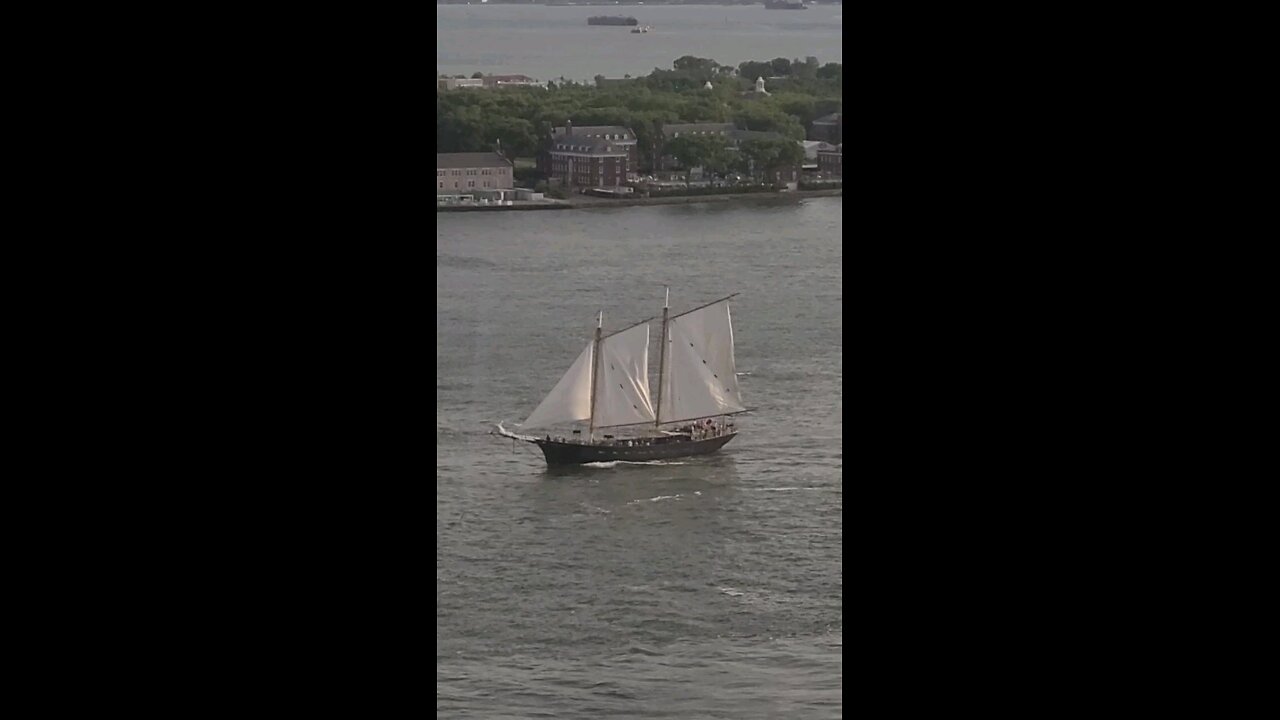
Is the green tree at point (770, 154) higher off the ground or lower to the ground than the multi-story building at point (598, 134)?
lower

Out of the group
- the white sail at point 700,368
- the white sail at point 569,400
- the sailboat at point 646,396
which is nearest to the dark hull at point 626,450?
the sailboat at point 646,396

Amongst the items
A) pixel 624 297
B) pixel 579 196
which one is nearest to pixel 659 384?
pixel 624 297

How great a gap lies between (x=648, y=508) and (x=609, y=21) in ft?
12.2

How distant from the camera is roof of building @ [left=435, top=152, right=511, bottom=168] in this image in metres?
9.98

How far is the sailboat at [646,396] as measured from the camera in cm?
1058

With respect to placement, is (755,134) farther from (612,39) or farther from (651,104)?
(612,39)

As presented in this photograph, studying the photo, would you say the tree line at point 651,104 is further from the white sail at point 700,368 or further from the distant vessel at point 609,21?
the white sail at point 700,368

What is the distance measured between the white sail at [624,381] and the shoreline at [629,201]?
86 centimetres

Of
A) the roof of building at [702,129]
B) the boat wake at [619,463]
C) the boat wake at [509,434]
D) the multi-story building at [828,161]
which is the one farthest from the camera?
the boat wake at [619,463]

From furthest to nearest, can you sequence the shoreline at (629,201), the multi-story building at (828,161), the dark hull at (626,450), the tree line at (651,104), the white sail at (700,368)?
the dark hull at (626,450) < the white sail at (700,368) < the multi-story building at (828,161) < the shoreline at (629,201) < the tree line at (651,104)
